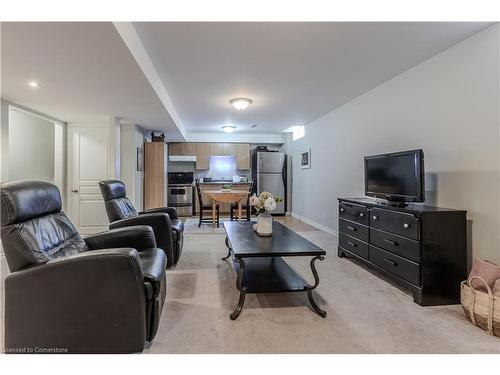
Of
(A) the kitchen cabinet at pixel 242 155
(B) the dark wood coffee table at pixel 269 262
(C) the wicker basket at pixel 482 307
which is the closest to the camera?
(C) the wicker basket at pixel 482 307

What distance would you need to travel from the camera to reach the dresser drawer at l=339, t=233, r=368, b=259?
3.03 meters

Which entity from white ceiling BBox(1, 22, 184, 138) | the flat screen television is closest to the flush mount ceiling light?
white ceiling BBox(1, 22, 184, 138)

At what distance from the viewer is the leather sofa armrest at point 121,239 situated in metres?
2.22

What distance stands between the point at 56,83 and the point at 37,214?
1809mm

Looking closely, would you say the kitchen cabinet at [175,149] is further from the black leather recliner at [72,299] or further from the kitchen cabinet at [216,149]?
the black leather recliner at [72,299]

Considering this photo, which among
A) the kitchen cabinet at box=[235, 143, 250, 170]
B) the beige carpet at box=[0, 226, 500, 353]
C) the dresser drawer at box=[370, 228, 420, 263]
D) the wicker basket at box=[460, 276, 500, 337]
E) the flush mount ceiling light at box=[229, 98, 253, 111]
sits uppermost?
the flush mount ceiling light at box=[229, 98, 253, 111]

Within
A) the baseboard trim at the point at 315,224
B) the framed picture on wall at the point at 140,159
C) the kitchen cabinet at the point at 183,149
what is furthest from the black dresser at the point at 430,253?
the kitchen cabinet at the point at 183,149

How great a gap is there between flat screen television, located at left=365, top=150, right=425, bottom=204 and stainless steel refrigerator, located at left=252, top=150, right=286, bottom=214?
409cm

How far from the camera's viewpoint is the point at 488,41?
86.6 inches

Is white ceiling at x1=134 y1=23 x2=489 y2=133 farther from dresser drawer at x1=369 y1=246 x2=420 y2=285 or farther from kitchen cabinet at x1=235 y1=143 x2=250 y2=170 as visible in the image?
kitchen cabinet at x1=235 y1=143 x2=250 y2=170

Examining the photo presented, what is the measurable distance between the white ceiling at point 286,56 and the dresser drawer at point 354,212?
1.57 metres
